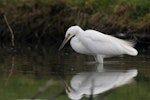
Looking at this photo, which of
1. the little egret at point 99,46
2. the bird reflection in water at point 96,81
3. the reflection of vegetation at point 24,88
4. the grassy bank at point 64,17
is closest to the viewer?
the reflection of vegetation at point 24,88

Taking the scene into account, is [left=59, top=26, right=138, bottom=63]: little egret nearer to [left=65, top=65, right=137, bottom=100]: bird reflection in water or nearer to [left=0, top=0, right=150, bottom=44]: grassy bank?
[left=65, top=65, right=137, bottom=100]: bird reflection in water

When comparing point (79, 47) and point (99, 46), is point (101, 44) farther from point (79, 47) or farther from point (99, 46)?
point (79, 47)

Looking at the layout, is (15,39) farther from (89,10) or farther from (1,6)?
(89,10)

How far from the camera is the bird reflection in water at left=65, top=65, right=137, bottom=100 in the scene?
11.4 metres

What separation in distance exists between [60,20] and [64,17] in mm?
154

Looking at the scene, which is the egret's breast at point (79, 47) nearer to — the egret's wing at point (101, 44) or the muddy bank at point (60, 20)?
the egret's wing at point (101, 44)

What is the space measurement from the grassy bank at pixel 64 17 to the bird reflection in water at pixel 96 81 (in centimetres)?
443

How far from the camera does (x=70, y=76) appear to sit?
13.1 meters

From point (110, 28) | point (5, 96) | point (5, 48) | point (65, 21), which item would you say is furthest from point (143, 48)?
point (5, 96)

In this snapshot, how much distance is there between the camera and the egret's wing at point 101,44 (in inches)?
598

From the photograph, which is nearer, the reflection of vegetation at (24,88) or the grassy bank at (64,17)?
the reflection of vegetation at (24,88)

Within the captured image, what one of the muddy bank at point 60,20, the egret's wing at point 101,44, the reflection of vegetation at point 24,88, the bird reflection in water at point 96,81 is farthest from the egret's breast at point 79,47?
the muddy bank at point 60,20

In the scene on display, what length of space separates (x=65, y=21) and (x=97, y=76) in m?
6.07

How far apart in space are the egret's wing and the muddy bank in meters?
2.53
